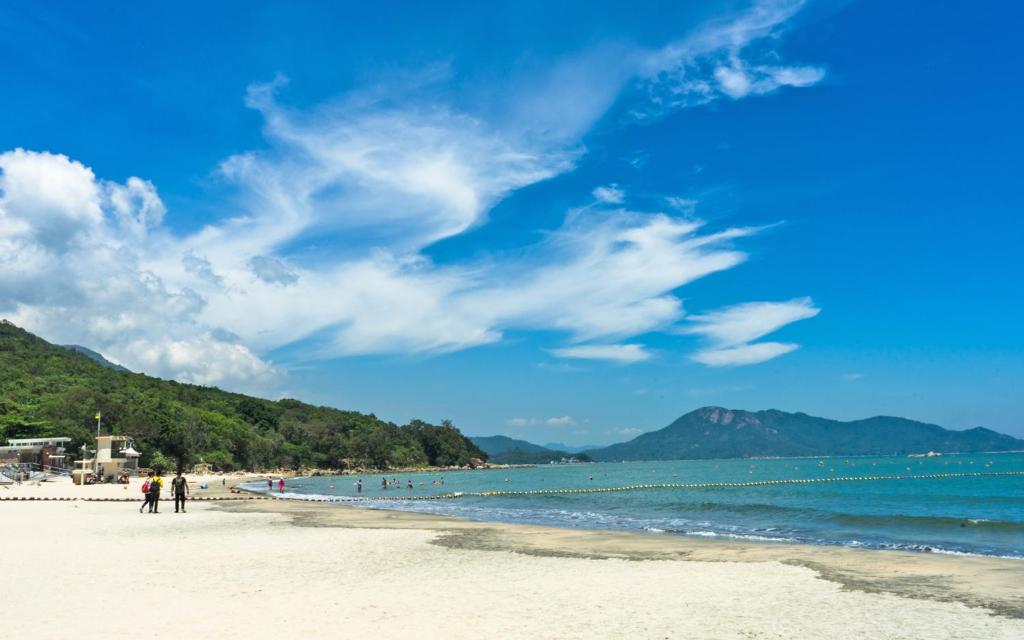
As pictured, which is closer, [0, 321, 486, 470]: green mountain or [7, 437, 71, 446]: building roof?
[7, 437, 71, 446]: building roof

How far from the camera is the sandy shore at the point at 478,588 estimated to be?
10.5 meters

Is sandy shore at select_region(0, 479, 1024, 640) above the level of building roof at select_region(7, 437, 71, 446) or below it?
below

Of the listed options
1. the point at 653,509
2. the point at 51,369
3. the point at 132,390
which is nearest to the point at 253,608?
the point at 653,509

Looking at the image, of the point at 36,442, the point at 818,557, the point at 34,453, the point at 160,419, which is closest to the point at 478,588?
the point at 818,557

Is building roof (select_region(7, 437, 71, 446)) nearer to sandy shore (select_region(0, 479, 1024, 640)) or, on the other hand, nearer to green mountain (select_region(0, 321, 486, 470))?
green mountain (select_region(0, 321, 486, 470))

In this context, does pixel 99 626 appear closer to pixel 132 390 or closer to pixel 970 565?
pixel 970 565

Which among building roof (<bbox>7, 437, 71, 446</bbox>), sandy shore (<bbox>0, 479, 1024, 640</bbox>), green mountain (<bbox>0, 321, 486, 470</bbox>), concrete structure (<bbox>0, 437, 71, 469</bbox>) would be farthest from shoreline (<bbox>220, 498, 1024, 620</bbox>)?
green mountain (<bbox>0, 321, 486, 470</bbox>)

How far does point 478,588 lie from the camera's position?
14.0 meters

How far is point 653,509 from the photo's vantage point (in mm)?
46031

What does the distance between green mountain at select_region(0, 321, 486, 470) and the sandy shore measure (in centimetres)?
8571

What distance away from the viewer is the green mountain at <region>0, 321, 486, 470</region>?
9812cm

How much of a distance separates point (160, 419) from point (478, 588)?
375 ft

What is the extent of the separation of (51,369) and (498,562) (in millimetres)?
153065

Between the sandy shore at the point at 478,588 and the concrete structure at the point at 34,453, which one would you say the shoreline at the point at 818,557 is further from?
the concrete structure at the point at 34,453
